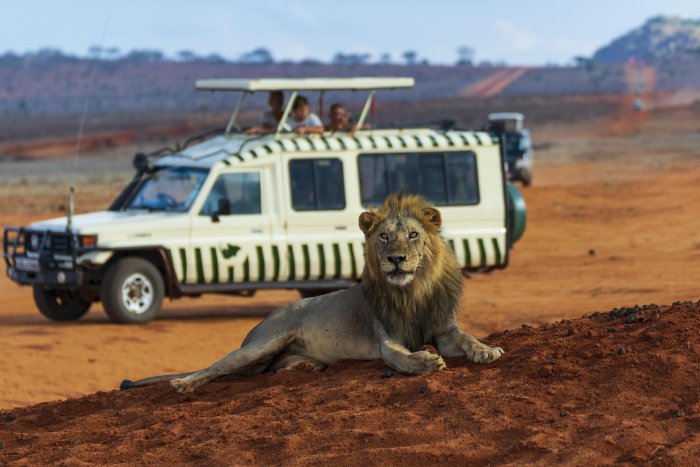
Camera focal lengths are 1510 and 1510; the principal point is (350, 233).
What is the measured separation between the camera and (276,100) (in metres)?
18.9

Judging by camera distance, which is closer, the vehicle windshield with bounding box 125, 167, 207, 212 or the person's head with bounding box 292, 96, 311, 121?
the vehicle windshield with bounding box 125, 167, 207, 212

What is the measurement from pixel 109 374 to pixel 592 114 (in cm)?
6840

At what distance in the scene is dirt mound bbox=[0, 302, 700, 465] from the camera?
7352 millimetres

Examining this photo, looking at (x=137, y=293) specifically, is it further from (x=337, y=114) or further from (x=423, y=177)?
(x=423, y=177)

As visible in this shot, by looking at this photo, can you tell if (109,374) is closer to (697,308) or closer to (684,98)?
(697,308)

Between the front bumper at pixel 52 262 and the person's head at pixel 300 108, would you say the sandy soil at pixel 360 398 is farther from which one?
the person's head at pixel 300 108

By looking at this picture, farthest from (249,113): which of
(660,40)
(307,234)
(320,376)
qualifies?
(660,40)

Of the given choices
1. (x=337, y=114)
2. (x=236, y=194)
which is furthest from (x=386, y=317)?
(x=337, y=114)

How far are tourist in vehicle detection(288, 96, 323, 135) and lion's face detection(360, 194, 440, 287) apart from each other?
901 centimetres

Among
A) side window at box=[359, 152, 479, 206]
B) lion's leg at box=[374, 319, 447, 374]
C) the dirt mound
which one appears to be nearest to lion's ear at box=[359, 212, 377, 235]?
lion's leg at box=[374, 319, 447, 374]

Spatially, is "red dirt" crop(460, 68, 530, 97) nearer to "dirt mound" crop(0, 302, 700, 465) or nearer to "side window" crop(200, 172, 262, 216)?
"side window" crop(200, 172, 262, 216)

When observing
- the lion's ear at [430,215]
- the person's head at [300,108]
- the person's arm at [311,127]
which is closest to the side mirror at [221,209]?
the person's arm at [311,127]

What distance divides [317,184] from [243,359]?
8.04 meters

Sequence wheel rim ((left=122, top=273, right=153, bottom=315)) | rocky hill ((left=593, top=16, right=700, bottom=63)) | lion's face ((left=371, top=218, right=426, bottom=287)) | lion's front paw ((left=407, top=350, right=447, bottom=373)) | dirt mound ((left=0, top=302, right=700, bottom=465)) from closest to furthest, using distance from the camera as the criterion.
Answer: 1. dirt mound ((left=0, top=302, right=700, bottom=465))
2. lion's front paw ((left=407, top=350, right=447, bottom=373))
3. lion's face ((left=371, top=218, right=426, bottom=287))
4. wheel rim ((left=122, top=273, right=153, bottom=315))
5. rocky hill ((left=593, top=16, right=700, bottom=63))
